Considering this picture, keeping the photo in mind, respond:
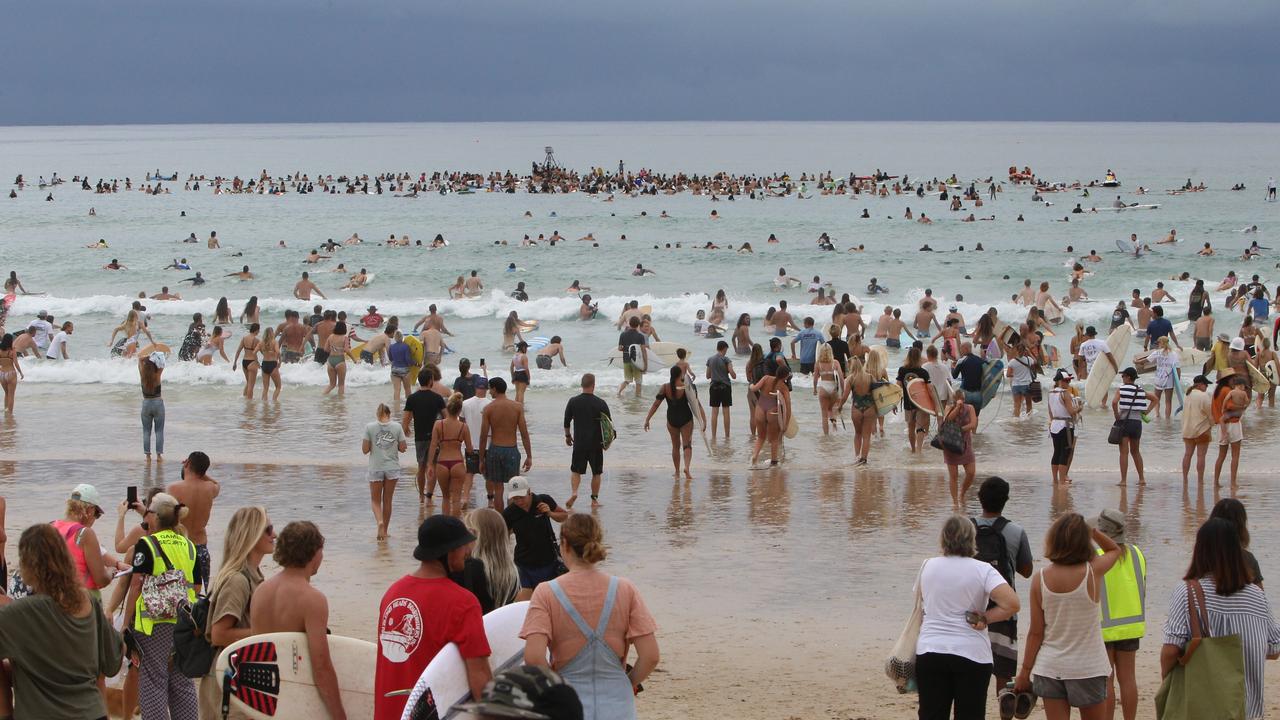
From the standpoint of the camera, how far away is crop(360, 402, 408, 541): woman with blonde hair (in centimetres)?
1064

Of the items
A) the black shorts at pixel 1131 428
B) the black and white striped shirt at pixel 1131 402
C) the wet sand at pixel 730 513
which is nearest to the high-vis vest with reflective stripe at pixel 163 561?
the wet sand at pixel 730 513

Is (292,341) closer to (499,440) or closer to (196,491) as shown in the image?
(499,440)

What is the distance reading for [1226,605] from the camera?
475 cm

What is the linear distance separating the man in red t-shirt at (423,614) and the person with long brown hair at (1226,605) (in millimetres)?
2591

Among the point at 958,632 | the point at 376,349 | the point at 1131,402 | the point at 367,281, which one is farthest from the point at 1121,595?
the point at 367,281

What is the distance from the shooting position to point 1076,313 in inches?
1131

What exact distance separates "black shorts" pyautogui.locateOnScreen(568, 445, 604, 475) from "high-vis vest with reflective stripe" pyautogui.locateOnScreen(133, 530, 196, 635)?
6.14 metres

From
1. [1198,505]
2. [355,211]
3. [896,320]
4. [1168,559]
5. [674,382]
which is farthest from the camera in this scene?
[355,211]

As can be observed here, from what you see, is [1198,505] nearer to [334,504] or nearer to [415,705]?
[334,504]

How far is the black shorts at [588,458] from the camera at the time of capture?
38.3ft

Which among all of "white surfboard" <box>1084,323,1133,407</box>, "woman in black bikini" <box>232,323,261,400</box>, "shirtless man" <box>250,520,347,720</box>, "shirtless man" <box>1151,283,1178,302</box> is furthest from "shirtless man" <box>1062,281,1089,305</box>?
"shirtless man" <box>250,520,347,720</box>

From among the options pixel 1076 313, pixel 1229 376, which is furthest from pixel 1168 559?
pixel 1076 313

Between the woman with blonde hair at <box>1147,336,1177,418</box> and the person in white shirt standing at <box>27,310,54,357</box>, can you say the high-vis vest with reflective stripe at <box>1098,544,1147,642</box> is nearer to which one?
the woman with blonde hair at <box>1147,336,1177,418</box>

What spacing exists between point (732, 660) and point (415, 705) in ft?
13.3
